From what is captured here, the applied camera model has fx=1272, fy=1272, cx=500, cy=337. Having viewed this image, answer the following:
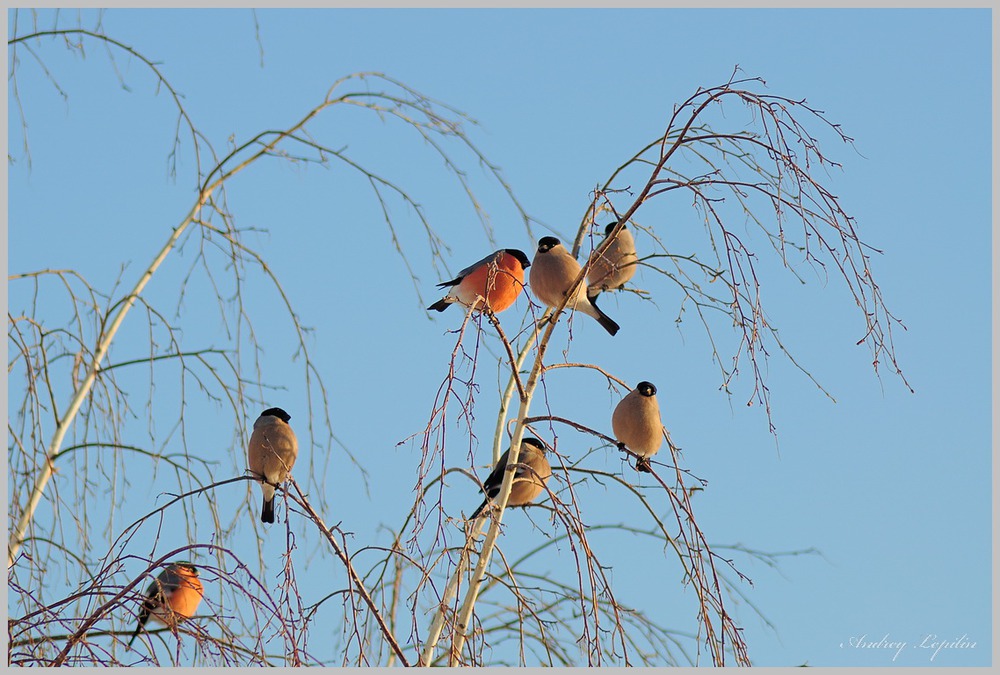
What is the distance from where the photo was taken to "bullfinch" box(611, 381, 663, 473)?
3541 millimetres

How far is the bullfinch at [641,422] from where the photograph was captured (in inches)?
139

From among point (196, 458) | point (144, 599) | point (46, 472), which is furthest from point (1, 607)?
point (196, 458)

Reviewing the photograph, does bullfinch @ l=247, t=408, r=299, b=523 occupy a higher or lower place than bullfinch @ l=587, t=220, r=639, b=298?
lower

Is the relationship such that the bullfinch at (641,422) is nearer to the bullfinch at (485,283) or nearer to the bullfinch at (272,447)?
the bullfinch at (485,283)

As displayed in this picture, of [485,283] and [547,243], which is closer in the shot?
[485,283]

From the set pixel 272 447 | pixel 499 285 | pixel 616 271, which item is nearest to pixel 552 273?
pixel 499 285

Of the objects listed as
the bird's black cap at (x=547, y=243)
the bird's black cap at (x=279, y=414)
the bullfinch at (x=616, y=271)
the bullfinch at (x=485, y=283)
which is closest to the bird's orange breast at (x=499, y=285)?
the bullfinch at (x=485, y=283)

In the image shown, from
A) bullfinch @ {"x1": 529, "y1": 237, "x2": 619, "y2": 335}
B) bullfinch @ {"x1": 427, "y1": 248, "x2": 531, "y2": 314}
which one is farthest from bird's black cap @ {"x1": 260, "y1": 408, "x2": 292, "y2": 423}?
bullfinch @ {"x1": 529, "y1": 237, "x2": 619, "y2": 335}

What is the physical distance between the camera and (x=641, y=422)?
3.54m

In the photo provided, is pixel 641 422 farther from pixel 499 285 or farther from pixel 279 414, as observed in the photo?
pixel 279 414

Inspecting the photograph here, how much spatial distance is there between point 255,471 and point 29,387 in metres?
0.83

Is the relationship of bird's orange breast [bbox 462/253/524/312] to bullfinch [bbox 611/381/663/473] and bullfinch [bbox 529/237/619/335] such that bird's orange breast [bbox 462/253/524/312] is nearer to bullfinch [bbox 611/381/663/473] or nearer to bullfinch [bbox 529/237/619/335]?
bullfinch [bbox 529/237/619/335]

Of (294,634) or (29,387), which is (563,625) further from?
(29,387)

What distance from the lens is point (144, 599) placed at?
2133 mm
